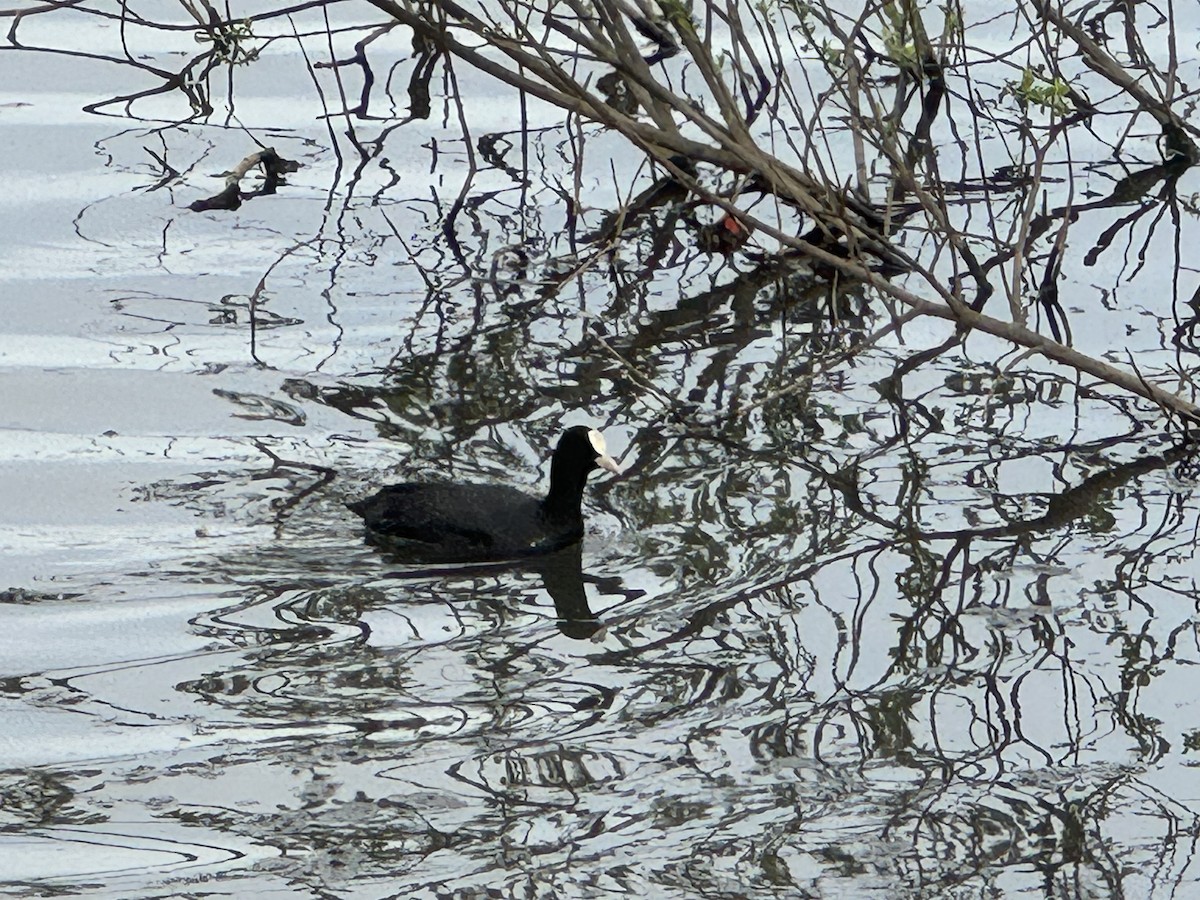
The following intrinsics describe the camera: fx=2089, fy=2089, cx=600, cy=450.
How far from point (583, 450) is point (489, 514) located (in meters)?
0.42

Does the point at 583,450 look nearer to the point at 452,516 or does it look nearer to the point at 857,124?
the point at 452,516

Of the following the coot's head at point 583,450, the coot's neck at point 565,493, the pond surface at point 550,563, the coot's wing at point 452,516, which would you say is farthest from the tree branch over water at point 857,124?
the coot's wing at point 452,516

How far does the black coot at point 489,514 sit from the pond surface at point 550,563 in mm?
105

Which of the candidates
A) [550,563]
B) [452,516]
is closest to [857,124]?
[550,563]

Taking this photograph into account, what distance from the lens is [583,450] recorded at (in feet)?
25.3

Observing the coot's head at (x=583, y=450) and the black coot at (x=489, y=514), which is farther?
the coot's head at (x=583, y=450)

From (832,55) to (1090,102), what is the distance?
4.18 metres

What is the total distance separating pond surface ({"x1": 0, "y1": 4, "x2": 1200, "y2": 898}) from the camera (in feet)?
19.4

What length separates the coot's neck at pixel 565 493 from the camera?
7.70 meters

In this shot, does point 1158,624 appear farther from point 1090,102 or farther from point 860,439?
point 1090,102

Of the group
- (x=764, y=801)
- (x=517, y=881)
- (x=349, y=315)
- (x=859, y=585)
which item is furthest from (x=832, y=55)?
(x=517, y=881)

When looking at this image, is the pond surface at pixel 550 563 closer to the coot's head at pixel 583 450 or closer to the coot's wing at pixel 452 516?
the coot's wing at pixel 452 516

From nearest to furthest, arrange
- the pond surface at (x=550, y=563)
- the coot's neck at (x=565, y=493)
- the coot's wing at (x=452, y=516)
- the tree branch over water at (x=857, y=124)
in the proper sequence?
the pond surface at (x=550, y=563)
the coot's wing at (x=452, y=516)
the coot's neck at (x=565, y=493)
the tree branch over water at (x=857, y=124)

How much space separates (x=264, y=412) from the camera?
8633mm
